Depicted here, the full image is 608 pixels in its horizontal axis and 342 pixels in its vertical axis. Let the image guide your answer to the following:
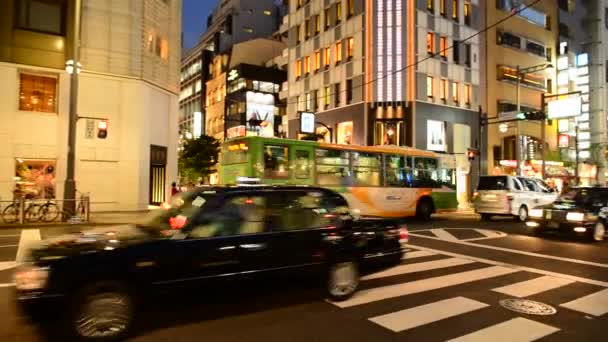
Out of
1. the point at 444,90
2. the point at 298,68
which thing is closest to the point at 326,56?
the point at 298,68

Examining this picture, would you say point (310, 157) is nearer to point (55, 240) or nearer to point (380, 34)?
point (55, 240)

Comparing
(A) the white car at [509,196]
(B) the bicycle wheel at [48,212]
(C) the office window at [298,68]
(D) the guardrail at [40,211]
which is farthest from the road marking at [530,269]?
(C) the office window at [298,68]

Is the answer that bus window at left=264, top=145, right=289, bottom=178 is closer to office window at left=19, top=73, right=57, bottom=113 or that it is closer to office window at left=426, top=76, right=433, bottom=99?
office window at left=19, top=73, right=57, bottom=113

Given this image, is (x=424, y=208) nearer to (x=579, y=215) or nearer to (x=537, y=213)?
(x=537, y=213)

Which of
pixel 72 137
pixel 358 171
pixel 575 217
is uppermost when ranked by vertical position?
pixel 72 137

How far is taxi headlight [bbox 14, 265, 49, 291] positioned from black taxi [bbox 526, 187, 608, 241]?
45.6 feet

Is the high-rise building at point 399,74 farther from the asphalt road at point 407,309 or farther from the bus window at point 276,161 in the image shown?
the asphalt road at point 407,309

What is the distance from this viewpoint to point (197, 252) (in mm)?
5379

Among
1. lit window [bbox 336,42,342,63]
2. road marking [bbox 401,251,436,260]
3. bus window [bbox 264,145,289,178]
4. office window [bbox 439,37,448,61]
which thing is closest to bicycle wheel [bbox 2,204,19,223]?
bus window [bbox 264,145,289,178]

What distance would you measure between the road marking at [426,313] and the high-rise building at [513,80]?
1306 inches

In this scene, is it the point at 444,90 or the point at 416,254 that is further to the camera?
the point at 444,90

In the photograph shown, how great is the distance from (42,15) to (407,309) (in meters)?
22.5

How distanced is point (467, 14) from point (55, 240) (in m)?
39.7

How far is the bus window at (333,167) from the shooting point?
16562 millimetres
